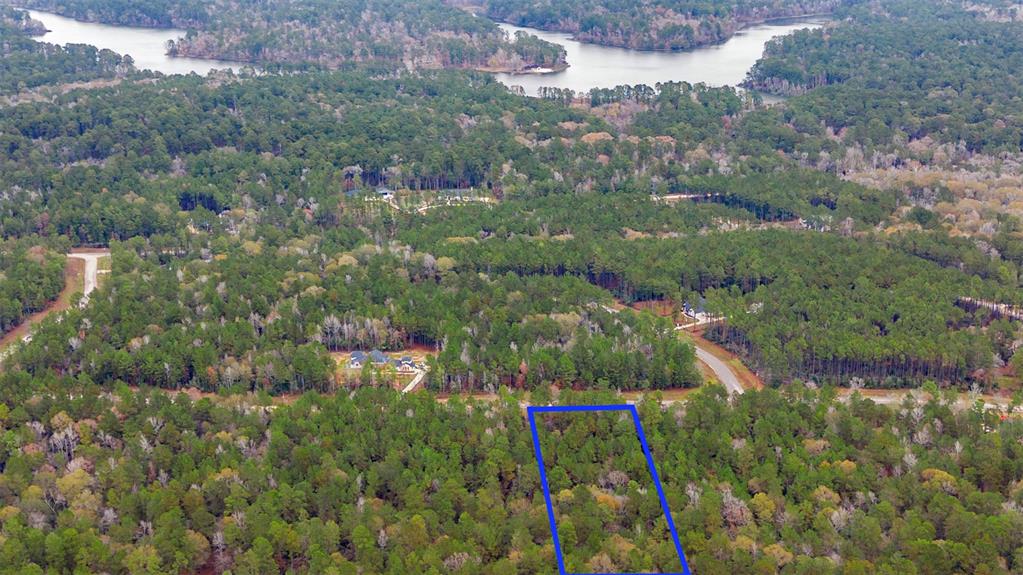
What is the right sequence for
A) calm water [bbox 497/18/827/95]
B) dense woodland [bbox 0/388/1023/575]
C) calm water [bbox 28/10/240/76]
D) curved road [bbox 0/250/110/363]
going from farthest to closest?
calm water [bbox 28/10/240/76] → calm water [bbox 497/18/827/95] → curved road [bbox 0/250/110/363] → dense woodland [bbox 0/388/1023/575]

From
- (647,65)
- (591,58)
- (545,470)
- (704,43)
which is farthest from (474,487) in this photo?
(704,43)

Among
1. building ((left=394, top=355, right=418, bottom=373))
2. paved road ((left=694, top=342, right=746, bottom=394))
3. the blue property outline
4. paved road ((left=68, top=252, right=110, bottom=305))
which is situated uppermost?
the blue property outline

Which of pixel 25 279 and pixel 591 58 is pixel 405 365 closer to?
pixel 25 279

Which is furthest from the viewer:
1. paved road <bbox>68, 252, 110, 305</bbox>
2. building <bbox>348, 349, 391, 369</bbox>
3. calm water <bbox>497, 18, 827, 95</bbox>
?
calm water <bbox>497, 18, 827, 95</bbox>

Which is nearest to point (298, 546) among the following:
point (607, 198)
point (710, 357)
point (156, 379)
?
point (156, 379)

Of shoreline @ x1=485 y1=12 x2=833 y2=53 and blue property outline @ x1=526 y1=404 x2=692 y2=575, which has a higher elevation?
shoreline @ x1=485 y1=12 x2=833 y2=53

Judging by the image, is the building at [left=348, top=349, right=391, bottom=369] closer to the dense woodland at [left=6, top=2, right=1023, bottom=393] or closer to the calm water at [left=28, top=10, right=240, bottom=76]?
the dense woodland at [left=6, top=2, right=1023, bottom=393]

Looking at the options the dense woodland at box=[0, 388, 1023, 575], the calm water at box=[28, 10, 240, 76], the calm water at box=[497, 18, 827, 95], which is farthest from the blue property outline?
the calm water at box=[28, 10, 240, 76]
